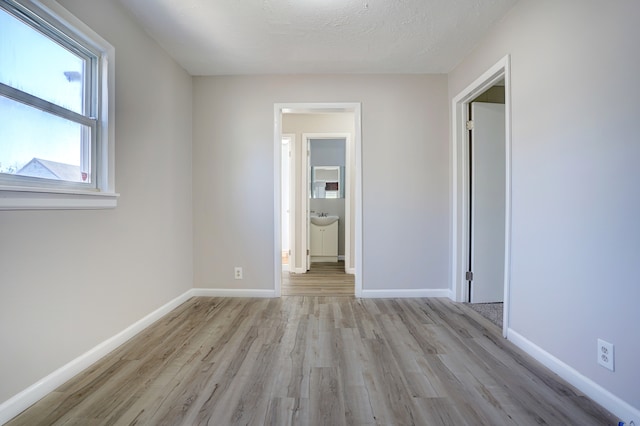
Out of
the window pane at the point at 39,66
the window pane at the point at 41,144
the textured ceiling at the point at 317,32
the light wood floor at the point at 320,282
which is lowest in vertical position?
the light wood floor at the point at 320,282

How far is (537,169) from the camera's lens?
1.98m

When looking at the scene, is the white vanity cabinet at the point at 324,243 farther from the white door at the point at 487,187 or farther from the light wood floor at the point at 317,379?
the light wood floor at the point at 317,379

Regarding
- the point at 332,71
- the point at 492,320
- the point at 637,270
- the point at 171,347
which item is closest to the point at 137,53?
the point at 332,71

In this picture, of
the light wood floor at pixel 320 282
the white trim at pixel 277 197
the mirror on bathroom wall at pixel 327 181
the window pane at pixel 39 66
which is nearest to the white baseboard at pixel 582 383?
the light wood floor at pixel 320 282

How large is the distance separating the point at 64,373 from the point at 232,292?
174 cm

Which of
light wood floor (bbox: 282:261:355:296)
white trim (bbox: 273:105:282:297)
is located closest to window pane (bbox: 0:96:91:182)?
white trim (bbox: 273:105:282:297)

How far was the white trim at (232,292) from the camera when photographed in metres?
3.38

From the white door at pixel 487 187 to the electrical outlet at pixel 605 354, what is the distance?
1.60 metres

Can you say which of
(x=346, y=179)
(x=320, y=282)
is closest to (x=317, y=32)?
(x=346, y=179)

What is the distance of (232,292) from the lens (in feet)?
11.1

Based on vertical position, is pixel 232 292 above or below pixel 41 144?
below

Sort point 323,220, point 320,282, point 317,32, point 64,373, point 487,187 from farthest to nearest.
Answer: point 323,220, point 320,282, point 487,187, point 317,32, point 64,373

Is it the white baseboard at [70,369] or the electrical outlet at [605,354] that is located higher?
the electrical outlet at [605,354]

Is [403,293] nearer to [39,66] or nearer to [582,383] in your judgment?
[582,383]
